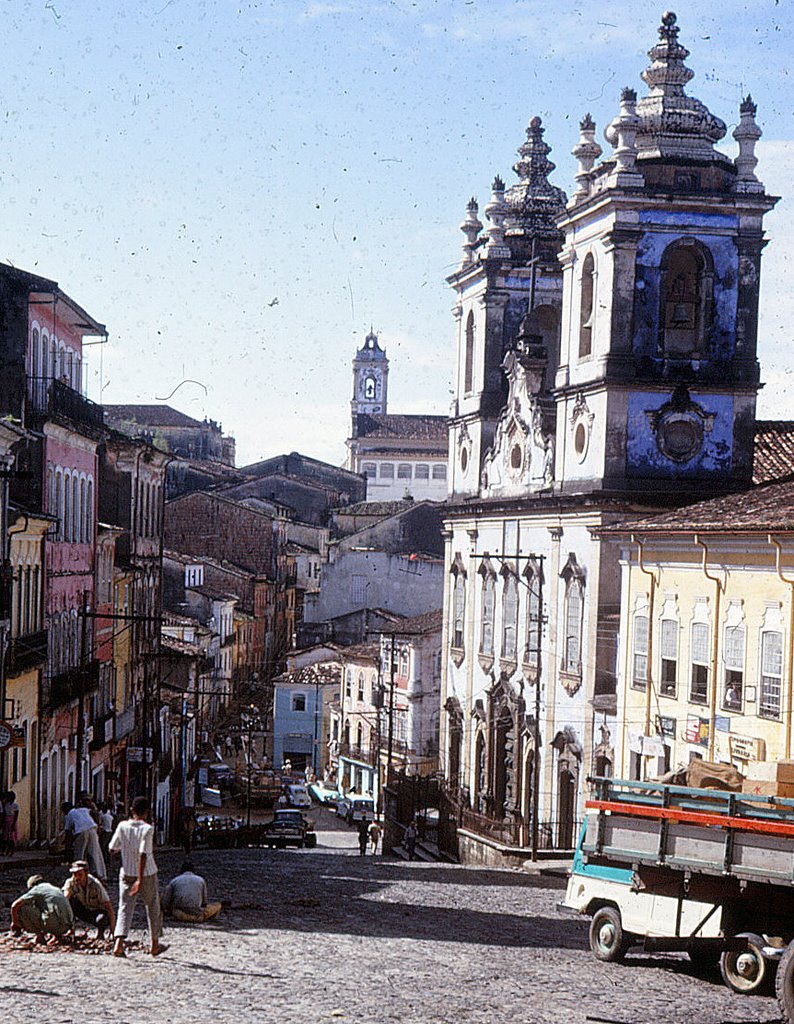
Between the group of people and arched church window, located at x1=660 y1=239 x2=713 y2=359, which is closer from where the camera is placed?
the group of people

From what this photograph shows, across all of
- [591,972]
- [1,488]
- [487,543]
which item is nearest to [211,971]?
[591,972]

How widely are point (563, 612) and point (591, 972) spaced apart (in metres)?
24.2

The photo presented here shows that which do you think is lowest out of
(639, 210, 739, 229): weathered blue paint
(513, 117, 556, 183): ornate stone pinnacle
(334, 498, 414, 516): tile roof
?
(334, 498, 414, 516): tile roof

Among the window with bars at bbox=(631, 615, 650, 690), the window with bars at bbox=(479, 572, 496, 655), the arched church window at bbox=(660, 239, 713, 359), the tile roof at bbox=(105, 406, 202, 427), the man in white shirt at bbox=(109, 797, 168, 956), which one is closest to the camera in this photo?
the man in white shirt at bbox=(109, 797, 168, 956)

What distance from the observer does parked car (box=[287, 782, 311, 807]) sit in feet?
206

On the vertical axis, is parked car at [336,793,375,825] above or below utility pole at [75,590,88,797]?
below

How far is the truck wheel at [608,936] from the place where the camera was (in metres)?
18.3

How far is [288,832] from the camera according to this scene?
163 ft

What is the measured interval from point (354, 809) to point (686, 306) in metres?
26.9

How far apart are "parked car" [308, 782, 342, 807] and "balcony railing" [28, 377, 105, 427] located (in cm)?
2605

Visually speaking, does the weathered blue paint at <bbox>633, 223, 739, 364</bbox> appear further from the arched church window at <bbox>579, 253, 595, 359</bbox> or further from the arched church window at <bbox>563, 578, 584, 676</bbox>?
the arched church window at <bbox>563, 578, 584, 676</bbox>

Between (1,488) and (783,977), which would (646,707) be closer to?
(1,488)

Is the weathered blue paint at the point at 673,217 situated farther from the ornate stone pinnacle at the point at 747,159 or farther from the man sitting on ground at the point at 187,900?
the man sitting on ground at the point at 187,900

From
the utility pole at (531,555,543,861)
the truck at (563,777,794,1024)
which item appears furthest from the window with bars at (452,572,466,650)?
the truck at (563,777,794,1024)
